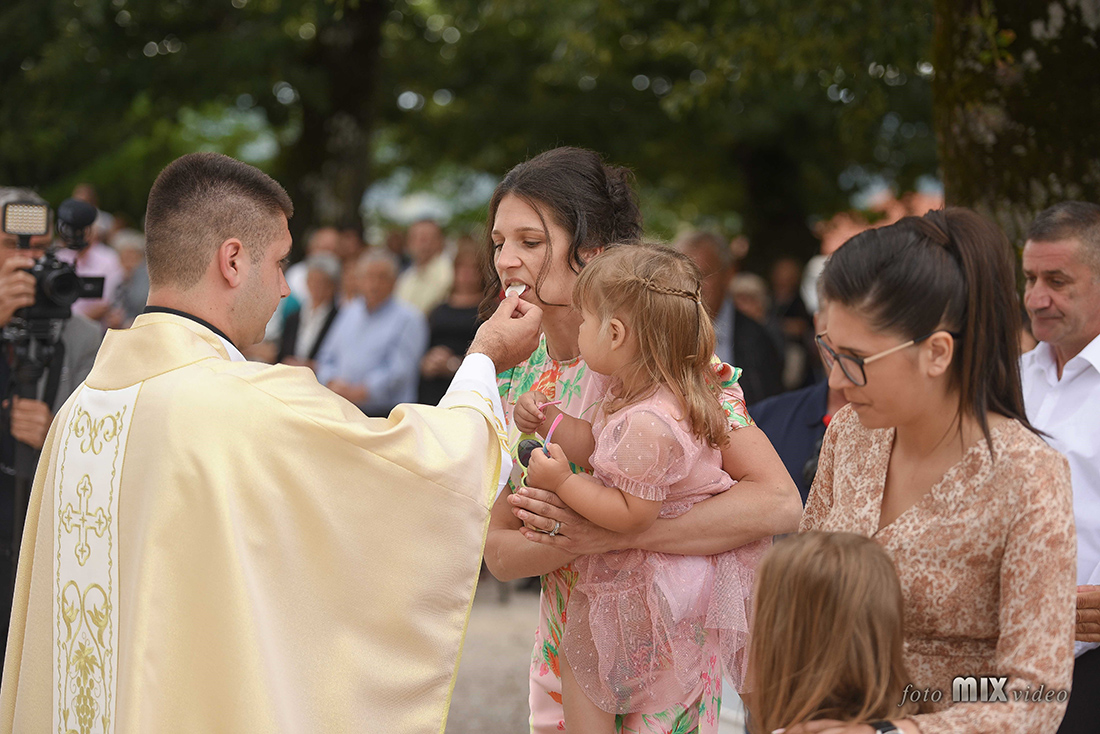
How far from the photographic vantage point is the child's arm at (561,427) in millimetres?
2789

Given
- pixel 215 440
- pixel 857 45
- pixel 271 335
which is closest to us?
pixel 215 440

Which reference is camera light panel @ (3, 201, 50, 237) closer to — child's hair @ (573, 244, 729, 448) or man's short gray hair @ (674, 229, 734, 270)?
child's hair @ (573, 244, 729, 448)

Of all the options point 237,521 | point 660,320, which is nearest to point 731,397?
point 660,320

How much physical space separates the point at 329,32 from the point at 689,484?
11.9 meters

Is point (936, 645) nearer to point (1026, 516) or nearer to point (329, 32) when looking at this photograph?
point (1026, 516)

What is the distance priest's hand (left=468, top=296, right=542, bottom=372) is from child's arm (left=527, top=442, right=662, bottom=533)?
392mm

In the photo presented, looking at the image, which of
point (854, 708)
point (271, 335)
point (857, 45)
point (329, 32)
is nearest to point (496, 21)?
point (329, 32)

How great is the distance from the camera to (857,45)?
669 cm

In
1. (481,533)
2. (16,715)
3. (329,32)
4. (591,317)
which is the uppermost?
(329,32)

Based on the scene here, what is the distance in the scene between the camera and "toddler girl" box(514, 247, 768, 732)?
261 centimetres

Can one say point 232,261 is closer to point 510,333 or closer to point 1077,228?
point 510,333

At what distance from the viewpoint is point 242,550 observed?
2.60 m

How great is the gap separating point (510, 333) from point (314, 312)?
736cm

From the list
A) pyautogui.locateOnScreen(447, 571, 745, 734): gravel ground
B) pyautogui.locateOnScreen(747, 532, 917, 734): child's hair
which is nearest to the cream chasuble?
pyautogui.locateOnScreen(747, 532, 917, 734): child's hair
